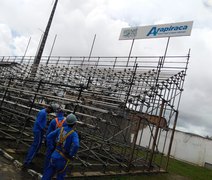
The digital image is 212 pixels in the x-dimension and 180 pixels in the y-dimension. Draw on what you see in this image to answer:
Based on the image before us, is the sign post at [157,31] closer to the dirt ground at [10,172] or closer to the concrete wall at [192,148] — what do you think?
the dirt ground at [10,172]

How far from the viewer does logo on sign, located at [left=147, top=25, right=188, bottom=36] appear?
44.5 feet

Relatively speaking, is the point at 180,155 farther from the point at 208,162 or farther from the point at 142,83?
the point at 142,83

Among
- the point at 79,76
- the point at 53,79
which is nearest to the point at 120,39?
the point at 79,76

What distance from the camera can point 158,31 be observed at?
14.8 meters

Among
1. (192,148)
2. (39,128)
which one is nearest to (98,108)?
(39,128)

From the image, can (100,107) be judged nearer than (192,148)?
Yes

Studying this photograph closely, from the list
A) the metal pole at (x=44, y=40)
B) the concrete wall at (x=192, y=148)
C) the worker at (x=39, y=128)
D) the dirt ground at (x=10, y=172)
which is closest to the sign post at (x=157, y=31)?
the worker at (x=39, y=128)

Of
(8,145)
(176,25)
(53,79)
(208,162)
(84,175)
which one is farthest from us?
(208,162)

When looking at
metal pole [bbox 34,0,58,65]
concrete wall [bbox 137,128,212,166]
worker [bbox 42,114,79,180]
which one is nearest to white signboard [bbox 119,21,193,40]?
metal pole [bbox 34,0,58,65]

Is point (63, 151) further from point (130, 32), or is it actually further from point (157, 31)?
point (130, 32)

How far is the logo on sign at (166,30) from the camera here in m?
13.6

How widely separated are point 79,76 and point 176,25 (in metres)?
8.00

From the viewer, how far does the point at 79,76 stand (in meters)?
17.7

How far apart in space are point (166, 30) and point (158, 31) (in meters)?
0.57
